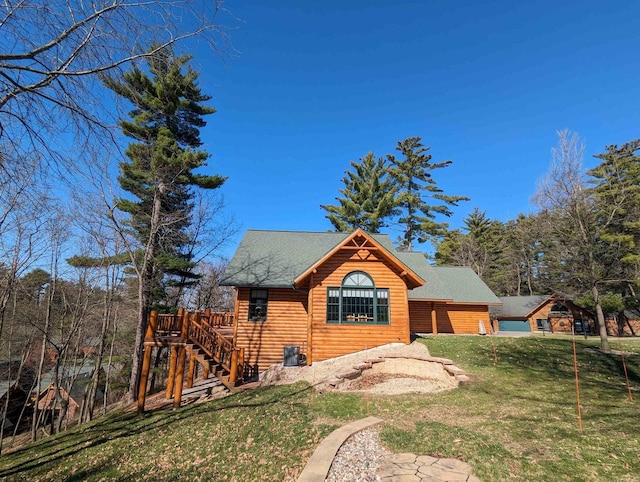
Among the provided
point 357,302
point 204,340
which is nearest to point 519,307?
point 357,302

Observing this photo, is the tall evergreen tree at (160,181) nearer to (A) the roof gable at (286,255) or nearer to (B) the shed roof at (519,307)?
(A) the roof gable at (286,255)

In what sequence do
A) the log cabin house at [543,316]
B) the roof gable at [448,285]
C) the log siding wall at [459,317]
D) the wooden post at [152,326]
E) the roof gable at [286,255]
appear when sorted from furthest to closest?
the log cabin house at [543,316], the log siding wall at [459,317], the roof gable at [448,285], the roof gable at [286,255], the wooden post at [152,326]

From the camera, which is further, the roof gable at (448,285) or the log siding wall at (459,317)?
the log siding wall at (459,317)

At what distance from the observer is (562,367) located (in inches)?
477

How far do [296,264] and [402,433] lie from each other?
11.4 m

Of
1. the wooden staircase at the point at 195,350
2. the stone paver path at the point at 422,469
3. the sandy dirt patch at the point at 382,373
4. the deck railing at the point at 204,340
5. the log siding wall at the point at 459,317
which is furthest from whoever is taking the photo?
the log siding wall at the point at 459,317

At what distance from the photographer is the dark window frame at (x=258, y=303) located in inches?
601

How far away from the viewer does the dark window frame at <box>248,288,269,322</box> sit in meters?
15.3

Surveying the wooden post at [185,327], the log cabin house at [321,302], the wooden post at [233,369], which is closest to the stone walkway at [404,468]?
the wooden post at [233,369]

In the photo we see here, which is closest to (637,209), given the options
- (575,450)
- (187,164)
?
(575,450)

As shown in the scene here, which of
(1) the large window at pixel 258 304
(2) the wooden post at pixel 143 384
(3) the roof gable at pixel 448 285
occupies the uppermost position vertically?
(3) the roof gable at pixel 448 285

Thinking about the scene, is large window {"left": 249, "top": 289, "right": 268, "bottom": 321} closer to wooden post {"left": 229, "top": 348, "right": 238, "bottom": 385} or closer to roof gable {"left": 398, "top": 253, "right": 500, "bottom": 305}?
wooden post {"left": 229, "top": 348, "right": 238, "bottom": 385}

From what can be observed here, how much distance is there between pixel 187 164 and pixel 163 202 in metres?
2.96

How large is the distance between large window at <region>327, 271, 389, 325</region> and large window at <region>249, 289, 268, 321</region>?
139 inches
